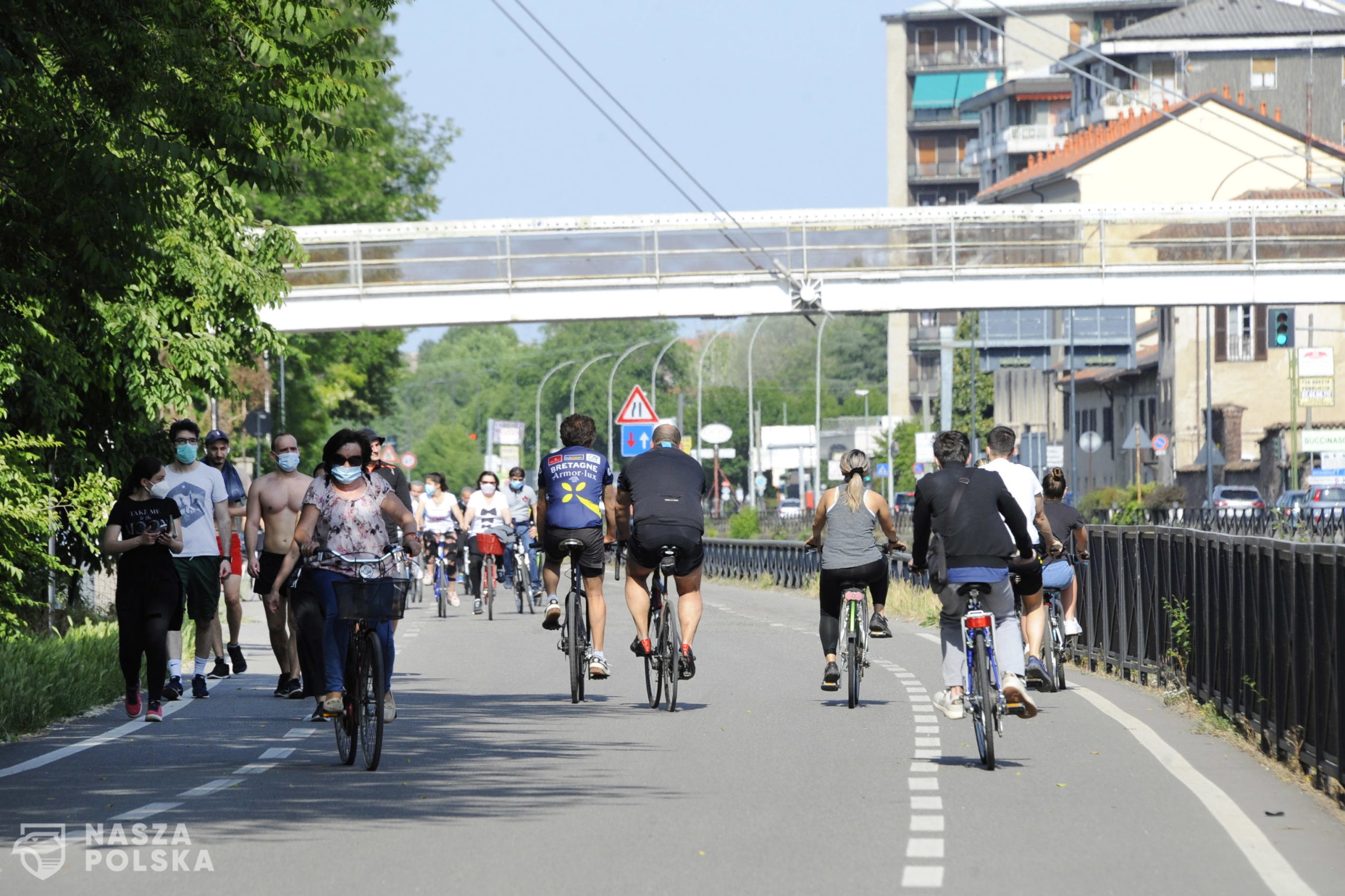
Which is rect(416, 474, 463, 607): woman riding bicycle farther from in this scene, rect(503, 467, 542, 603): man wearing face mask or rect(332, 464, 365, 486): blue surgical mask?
rect(332, 464, 365, 486): blue surgical mask

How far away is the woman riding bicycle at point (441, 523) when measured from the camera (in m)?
30.4

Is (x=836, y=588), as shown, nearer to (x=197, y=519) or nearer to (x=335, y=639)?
(x=335, y=639)

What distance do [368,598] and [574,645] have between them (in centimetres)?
361

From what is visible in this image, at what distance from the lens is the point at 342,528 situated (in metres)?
11.5

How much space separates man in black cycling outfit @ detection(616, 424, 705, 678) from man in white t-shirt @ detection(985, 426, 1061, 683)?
77.1 inches

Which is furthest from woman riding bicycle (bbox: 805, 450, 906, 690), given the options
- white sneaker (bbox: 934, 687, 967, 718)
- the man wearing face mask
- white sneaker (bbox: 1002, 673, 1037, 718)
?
the man wearing face mask

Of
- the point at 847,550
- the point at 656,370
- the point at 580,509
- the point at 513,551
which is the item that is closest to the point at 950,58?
the point at 656,370

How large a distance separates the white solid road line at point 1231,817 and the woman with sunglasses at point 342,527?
3.98m

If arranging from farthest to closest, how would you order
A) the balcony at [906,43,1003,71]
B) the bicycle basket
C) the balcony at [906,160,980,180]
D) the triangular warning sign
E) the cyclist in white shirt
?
the balcony at [906,160,980,180]
the balcony at [906,43,1003,71]
the triangular warning sign
the cyclist in white shirt
the bicycle basket

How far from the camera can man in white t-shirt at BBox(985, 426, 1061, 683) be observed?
14.3 meters

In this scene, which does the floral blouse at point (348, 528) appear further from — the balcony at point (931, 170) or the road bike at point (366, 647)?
the balcony at point (931, 170)

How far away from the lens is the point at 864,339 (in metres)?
181

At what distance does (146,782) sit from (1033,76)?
118 m

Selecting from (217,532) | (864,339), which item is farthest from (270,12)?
(864,339)
